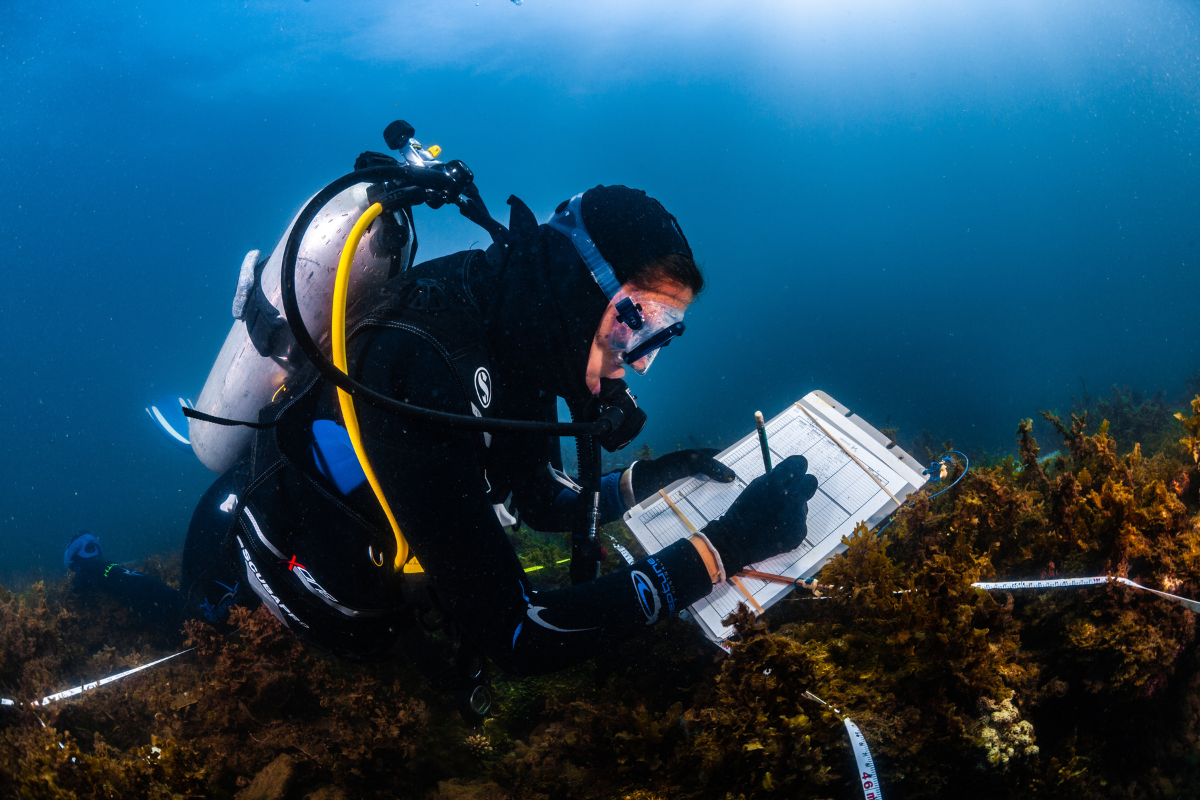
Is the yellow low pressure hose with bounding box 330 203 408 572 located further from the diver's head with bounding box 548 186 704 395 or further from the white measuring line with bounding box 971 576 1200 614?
the white measuring line with bounding box 971 576 1200 614

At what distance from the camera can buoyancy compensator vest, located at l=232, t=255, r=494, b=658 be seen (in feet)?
5.90

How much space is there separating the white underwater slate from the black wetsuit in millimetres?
298

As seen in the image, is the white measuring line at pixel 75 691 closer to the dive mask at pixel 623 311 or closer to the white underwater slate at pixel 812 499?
the white underwater slate at pixel 812 499

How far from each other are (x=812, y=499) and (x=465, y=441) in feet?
6.11

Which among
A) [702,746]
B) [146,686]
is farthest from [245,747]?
[702,746]

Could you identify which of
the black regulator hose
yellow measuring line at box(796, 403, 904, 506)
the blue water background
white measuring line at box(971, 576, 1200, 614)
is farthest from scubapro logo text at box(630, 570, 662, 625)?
the blue water background

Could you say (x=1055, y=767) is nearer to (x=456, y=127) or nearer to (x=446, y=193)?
(x=446, y=193)

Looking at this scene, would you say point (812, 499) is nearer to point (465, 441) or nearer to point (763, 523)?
point (763, 523)

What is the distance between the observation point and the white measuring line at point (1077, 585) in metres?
1.58

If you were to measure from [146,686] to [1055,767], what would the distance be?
13.4ft

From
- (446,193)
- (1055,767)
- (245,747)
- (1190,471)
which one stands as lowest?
(245,747)

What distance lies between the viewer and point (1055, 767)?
1493 millimetres

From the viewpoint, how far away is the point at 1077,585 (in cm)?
171

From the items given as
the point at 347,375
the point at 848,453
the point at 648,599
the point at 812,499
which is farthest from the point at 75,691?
the point at 848,453
